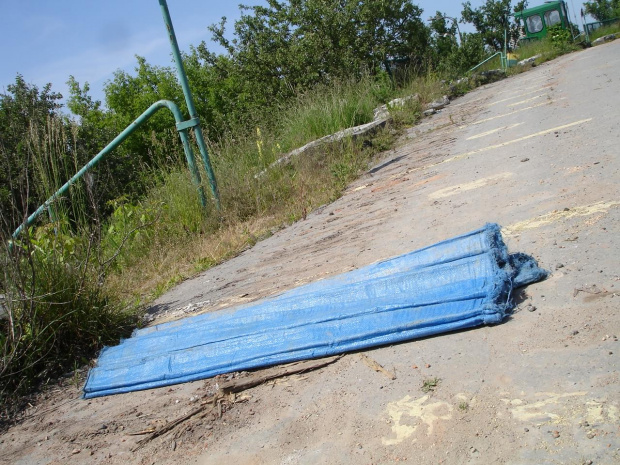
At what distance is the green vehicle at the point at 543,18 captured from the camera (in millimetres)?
29578

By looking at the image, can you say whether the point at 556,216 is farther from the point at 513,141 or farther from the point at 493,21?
the point at 493,21

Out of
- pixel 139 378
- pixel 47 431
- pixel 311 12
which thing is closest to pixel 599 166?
pixel 139 378

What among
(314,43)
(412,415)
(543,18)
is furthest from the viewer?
(543,18)

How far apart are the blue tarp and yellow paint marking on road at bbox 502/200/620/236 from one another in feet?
1.78

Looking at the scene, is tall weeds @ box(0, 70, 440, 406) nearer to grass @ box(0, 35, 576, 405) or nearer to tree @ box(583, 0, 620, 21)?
grass @ box(0, 35, 576, 405)

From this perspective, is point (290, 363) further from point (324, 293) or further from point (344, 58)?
point (344, 58)

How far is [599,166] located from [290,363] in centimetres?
296

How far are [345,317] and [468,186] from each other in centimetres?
274

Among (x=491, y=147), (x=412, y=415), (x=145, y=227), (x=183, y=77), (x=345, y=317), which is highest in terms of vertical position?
(x=183, y=77)

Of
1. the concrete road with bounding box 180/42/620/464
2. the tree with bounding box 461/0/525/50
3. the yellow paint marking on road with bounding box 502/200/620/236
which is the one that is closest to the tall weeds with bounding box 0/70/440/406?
the concrete road with bounding box 180/42/620/464

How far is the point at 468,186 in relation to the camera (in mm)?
5523

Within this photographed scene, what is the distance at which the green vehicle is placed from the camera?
29578 mm

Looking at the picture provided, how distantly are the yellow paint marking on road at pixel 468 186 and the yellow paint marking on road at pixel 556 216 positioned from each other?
1.38 meters

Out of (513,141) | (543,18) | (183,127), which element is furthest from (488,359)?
(543,18)
